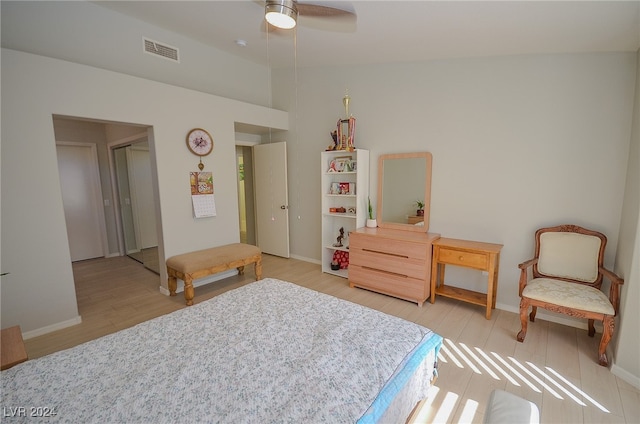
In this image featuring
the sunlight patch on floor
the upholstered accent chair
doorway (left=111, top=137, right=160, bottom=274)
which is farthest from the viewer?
doorway (left=111, top=137, right=160, bottom=274)

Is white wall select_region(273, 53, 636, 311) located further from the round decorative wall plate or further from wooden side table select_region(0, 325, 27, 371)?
wooden side table select_region(0, 325, 27, 371)

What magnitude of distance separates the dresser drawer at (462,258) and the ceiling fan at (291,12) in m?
2.27

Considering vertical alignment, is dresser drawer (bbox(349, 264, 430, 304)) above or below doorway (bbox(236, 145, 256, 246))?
below

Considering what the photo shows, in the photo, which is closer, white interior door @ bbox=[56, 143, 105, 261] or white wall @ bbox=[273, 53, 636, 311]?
white wall @ bbox=[273, 53, 636, 311]

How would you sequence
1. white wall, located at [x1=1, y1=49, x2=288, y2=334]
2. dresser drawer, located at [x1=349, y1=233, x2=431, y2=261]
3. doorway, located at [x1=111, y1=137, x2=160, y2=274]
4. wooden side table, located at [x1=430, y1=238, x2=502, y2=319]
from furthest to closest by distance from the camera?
doorway, located at [x1=111, y1=137, x2=160, y2=274]
dresser drawer, located at [x1=349, y1=233, x2=431, y2=261]
wooden side table, located at [x1=430, y1=238, x2=502, y2=319]
white wall, located at [x1=1, y1=49, x2=288, y2=334]

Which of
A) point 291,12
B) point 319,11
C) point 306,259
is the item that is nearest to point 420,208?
point 306,259

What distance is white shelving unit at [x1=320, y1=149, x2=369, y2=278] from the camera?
3.58 metres

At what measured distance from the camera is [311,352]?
1.38m

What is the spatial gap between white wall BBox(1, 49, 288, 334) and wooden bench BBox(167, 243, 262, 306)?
10.4 inches

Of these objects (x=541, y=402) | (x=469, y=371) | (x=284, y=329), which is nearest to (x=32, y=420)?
(x=284, y=329)

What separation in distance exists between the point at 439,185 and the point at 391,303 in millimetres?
1429

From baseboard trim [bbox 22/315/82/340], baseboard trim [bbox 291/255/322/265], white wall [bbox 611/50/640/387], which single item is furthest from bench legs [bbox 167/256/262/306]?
white wall [bbox 611/50/640/387]

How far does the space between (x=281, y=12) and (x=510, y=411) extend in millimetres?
2201

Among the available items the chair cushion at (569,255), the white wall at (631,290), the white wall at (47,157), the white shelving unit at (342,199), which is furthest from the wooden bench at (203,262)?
→ the white wall at (631,290)
